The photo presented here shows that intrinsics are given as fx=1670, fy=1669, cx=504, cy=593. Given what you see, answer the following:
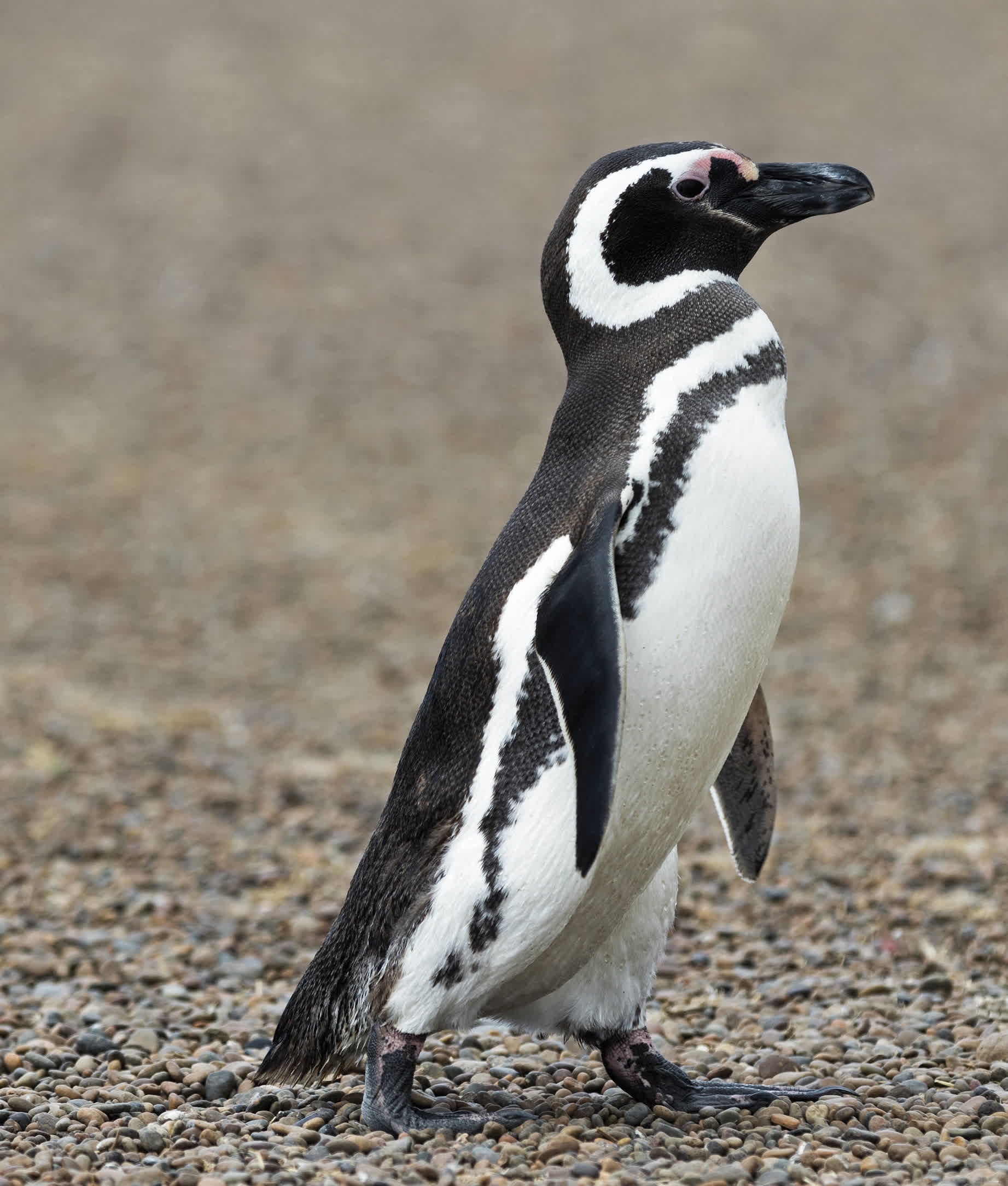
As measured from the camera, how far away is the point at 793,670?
27.9 ft

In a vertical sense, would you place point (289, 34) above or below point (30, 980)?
Result: above

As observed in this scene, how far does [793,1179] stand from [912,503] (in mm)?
7632

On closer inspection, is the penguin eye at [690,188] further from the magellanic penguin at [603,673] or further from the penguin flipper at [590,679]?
the penguin flipper at [590,679]

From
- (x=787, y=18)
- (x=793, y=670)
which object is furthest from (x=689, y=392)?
(x=787, y=18)

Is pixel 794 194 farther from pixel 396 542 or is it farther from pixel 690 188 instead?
pixel 396 542

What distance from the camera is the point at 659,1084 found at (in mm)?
3510

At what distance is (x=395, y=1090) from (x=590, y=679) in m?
0.95

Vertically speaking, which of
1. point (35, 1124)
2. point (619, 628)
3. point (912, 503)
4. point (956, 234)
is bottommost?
point (35, 1124)

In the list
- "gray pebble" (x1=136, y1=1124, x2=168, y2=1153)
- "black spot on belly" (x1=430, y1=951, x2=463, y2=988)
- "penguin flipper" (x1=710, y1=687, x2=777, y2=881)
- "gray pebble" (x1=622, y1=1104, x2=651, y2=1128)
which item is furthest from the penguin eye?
"gray pebble" (x1=136, y1=1124, x2=168, y2=1153)

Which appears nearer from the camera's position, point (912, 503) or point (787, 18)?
point (912, 503)

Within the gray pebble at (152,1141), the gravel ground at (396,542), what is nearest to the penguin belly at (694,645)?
the gravel ground at (396,542)

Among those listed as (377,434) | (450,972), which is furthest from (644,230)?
(377,434)

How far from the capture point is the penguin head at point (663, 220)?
3.37 meters

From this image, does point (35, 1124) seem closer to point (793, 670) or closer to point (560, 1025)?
point (560, 1025)
